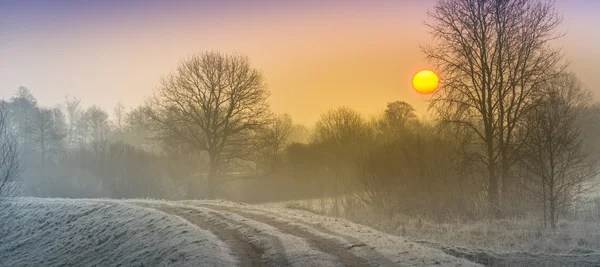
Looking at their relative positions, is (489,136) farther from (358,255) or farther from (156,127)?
(156,127)

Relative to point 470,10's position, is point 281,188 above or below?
below

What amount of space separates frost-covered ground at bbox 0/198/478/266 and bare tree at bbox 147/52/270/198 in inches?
743

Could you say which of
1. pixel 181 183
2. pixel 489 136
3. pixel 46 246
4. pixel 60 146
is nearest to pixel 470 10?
pixel 489 136

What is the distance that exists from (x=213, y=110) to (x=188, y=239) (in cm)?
3322

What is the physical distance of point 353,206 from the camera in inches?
1257

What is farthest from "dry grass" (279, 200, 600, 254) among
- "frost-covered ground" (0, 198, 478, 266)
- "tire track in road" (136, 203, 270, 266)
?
"tire track in road" (136, 203, 270, 266)

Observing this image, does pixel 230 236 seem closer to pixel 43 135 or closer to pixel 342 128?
pixel 342 128

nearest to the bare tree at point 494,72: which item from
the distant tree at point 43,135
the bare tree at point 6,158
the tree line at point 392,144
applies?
the tree line at point 392,144

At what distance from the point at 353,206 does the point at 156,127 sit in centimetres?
2519

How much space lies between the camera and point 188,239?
52.8 feet

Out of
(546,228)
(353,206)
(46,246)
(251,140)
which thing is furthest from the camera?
(251,140)

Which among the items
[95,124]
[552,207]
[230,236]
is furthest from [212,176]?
[95,124]

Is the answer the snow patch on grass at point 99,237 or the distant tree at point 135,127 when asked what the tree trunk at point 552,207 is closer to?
the snow patch on grass at point 99,237

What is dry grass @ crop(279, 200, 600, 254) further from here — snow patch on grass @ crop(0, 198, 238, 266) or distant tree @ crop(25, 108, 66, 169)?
distant tree @ crop(25, 108, 66, 169)
